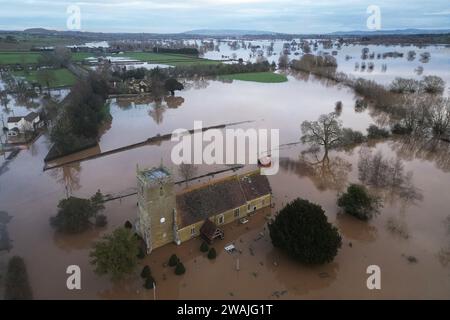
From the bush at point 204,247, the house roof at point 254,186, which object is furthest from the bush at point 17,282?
the house roof at point 254,186

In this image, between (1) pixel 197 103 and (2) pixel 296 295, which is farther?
(1) pixel 197 103

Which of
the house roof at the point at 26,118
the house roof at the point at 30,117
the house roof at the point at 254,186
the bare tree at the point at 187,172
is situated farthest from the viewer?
the house roof at the point at 30,117

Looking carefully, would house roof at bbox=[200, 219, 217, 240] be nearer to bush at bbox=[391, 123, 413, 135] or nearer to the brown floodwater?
the brown floodwater

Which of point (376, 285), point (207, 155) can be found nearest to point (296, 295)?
point (376, 285)

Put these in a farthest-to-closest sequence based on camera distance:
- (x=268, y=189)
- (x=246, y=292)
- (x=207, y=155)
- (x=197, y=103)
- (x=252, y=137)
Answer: (x=197, y=103) < (x=252, y=137) < (x=207, y=155) < (x=268, y=189) < (x=246, y=292)

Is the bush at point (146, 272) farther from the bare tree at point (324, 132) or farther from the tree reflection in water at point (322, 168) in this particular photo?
the bare tree at point (324, 132)
